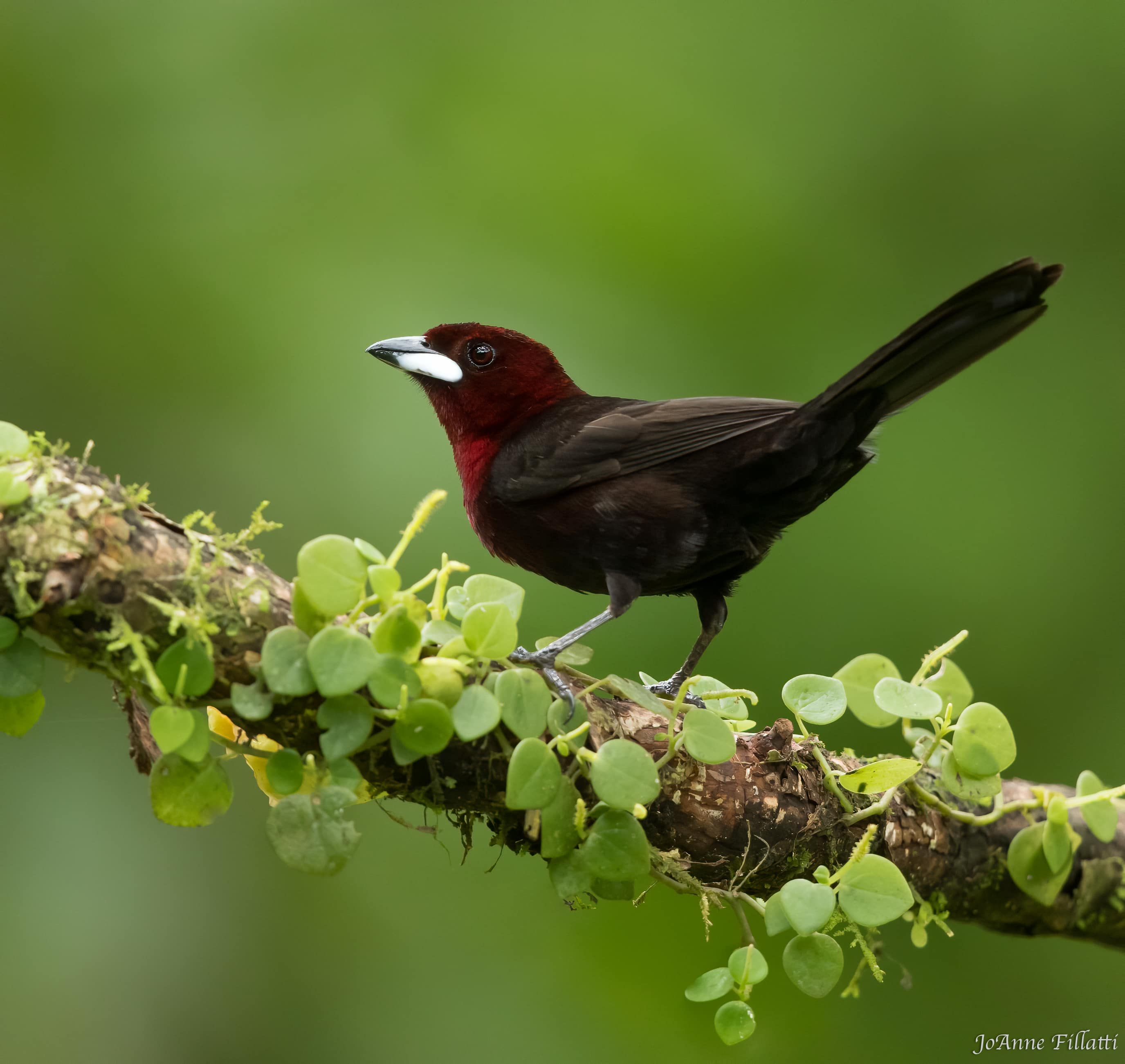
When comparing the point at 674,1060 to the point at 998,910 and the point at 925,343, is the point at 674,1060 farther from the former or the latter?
the point at 925,343

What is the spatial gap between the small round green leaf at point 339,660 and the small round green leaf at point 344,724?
0.22ft

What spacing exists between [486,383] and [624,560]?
0.75m

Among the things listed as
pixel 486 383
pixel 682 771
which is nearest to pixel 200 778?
pixel 682 771

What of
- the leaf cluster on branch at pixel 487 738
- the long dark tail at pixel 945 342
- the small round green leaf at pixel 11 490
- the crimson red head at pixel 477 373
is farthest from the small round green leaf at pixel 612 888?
the crimson red head at pixel 477 373

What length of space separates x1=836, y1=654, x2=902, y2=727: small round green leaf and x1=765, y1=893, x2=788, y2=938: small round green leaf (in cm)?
42

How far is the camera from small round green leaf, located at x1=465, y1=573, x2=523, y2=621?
1.53 metres

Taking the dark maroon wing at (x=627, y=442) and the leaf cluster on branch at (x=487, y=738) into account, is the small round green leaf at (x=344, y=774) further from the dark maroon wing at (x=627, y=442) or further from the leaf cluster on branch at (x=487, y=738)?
the dark maroon wing at (x=627, y=442)

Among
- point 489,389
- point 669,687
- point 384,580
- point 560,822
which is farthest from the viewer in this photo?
point 489,389

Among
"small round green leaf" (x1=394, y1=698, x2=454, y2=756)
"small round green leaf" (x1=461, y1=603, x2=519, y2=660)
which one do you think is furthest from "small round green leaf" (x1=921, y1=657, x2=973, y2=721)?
"small round green leaf" (x1=394, y1=698, x2=454, y2=756)

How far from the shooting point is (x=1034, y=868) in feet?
6.81

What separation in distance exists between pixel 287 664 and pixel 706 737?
64 cm
